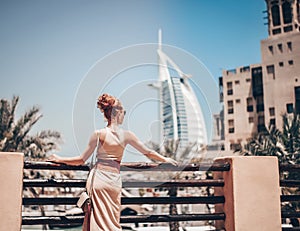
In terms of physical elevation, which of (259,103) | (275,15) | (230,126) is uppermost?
(275,15)

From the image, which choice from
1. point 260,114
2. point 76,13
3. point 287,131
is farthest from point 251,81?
point 76,13

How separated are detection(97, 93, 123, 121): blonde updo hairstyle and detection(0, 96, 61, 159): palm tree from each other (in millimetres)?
13902

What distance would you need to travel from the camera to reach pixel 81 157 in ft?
11.0

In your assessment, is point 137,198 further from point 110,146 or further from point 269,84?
point 269,84

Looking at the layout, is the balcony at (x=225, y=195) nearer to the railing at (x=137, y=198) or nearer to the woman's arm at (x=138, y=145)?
the railing at (x=137, y=198)

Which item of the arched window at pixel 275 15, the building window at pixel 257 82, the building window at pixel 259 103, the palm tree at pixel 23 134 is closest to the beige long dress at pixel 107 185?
the palm tree at pixel 23 134

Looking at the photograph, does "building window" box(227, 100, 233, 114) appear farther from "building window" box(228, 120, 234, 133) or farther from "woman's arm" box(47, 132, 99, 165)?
"woman's arm" box(47, 132, 99, 165)

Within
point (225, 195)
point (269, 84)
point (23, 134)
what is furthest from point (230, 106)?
point (225, 195)

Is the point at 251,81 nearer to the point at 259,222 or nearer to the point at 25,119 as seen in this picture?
the point at 25,119

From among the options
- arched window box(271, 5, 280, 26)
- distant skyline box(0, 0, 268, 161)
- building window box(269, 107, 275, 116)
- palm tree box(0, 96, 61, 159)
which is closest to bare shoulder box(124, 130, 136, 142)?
distant skyline box(0, 0, 268, 161)

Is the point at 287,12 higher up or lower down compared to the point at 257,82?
higher up

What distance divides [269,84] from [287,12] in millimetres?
9847

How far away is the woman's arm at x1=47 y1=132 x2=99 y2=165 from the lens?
324 centimetres

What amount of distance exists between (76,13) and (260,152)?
12990mm
